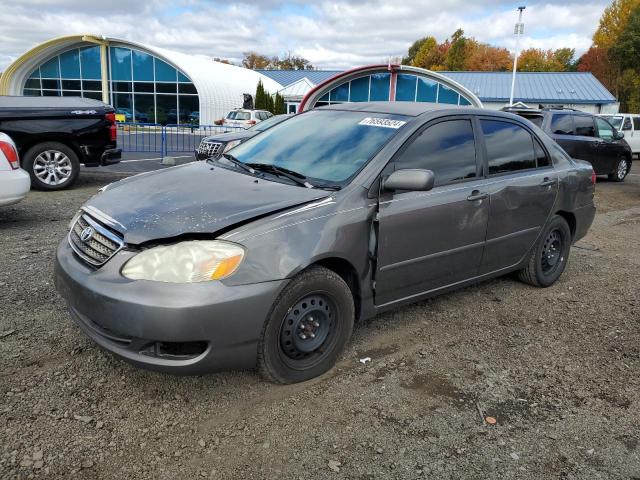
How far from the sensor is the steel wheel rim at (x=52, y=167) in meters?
9.27

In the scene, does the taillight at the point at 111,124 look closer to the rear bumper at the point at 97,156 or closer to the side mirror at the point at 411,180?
the rear bumper at the point at 97,156

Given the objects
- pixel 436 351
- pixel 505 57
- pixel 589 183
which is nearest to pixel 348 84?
pixel 589 183

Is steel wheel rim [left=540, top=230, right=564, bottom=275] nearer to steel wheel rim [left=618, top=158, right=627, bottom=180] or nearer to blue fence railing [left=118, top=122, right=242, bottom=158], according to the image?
steel wheel rim [left=618, top=158, right=627, bottom=180]

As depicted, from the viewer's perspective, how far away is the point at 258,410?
2994 millimetres

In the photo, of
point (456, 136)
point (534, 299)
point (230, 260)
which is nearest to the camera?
point (230, 260)

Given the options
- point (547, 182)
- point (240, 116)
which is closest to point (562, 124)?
point (547, 182)

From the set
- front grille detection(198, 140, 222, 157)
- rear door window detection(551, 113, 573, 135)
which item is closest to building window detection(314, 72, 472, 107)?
rear door window detection(551, 113, 573, 135)

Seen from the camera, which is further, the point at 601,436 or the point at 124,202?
the point at 124,202

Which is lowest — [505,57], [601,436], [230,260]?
[601,436]

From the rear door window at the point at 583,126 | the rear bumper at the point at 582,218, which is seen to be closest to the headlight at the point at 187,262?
the rear bumper at the point at 582,218

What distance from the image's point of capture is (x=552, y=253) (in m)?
5.29

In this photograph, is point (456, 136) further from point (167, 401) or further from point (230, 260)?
point (167, 401)

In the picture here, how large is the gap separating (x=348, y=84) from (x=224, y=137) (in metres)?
17.8

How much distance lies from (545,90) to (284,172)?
4280 cm
